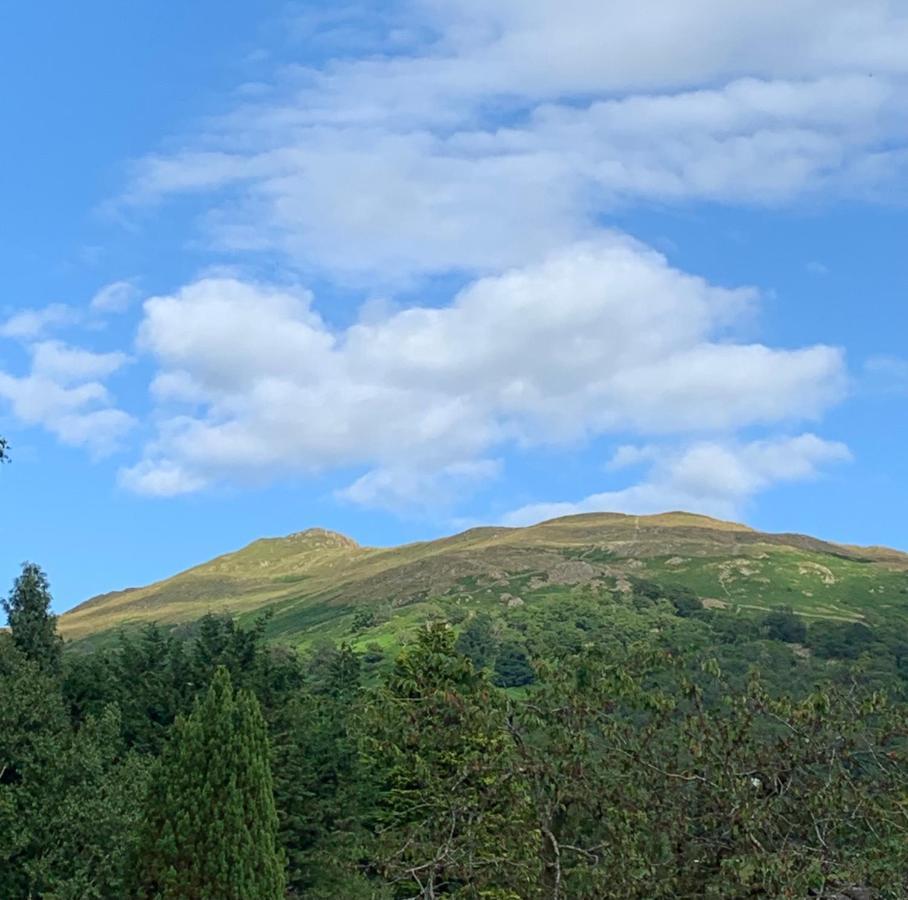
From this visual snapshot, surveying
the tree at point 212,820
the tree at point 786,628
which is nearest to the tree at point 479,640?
the tree at point 786,628

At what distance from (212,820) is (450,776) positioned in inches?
404

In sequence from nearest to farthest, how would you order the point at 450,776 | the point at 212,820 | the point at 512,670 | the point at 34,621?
1. the point at 450,776
2. the point at 212,820
3. the point at 34,621
4. the point at 512,670

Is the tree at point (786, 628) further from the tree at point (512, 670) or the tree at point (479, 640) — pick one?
the tree at point (479, 640)

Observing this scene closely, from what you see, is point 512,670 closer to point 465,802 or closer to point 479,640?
point 479,640

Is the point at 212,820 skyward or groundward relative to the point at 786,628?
skyward

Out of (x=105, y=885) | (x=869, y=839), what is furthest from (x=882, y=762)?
(x=105, y=885)

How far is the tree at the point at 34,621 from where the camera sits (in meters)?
45.3

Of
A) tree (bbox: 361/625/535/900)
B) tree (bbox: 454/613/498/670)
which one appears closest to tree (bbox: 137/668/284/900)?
tree (bbox: 361/625/535/900)

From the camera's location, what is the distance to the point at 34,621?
46500 millimetres

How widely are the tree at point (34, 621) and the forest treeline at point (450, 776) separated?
0.32ft

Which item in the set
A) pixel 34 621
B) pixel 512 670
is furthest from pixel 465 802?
pixel 512 670

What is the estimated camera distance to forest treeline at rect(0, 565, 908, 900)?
11.9 meters

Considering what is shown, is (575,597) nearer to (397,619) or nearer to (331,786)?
(397,619)

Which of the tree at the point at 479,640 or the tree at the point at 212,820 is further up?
the tree at the point at 479,640
